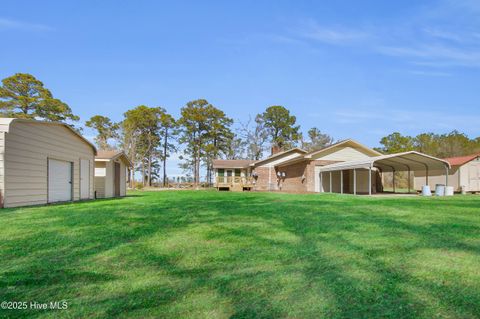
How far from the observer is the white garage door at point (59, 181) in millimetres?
12078

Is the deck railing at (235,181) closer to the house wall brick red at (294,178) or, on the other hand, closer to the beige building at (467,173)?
the house wall brick red at (294,178)

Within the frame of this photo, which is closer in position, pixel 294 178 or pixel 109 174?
pixel 109 174

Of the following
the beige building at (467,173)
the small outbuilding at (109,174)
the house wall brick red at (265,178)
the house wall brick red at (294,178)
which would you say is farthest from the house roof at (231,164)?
the beige building at (467,173)

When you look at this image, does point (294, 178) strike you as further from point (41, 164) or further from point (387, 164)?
point (41, 164)

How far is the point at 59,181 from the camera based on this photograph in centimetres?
1272

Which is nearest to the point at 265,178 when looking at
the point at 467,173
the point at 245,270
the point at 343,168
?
the point at 343,168

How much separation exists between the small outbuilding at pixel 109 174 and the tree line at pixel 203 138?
2002 cm

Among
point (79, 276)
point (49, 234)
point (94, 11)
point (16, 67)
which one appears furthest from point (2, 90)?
point (79, 276)

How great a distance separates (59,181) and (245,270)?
1216cm

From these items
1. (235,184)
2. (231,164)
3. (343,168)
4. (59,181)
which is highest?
(231,164)

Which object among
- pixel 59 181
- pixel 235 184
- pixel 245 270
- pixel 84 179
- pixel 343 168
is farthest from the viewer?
pixel 235 184

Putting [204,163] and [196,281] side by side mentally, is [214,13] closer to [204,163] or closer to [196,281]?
[196,281]

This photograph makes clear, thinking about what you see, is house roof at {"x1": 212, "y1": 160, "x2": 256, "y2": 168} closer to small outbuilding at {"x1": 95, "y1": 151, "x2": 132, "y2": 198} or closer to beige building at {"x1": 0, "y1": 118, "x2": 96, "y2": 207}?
small outbuilding at {"x1": 95, "y1": 151, "x2": 132, "y2": 198}


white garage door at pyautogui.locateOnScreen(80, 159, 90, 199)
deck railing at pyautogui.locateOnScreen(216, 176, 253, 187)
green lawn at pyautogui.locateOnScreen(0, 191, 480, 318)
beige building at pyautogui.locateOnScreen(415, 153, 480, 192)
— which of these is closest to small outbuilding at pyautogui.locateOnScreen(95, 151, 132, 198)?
white garage door at pyautogui.locateOnScreen(80, 159, 90, 199)
